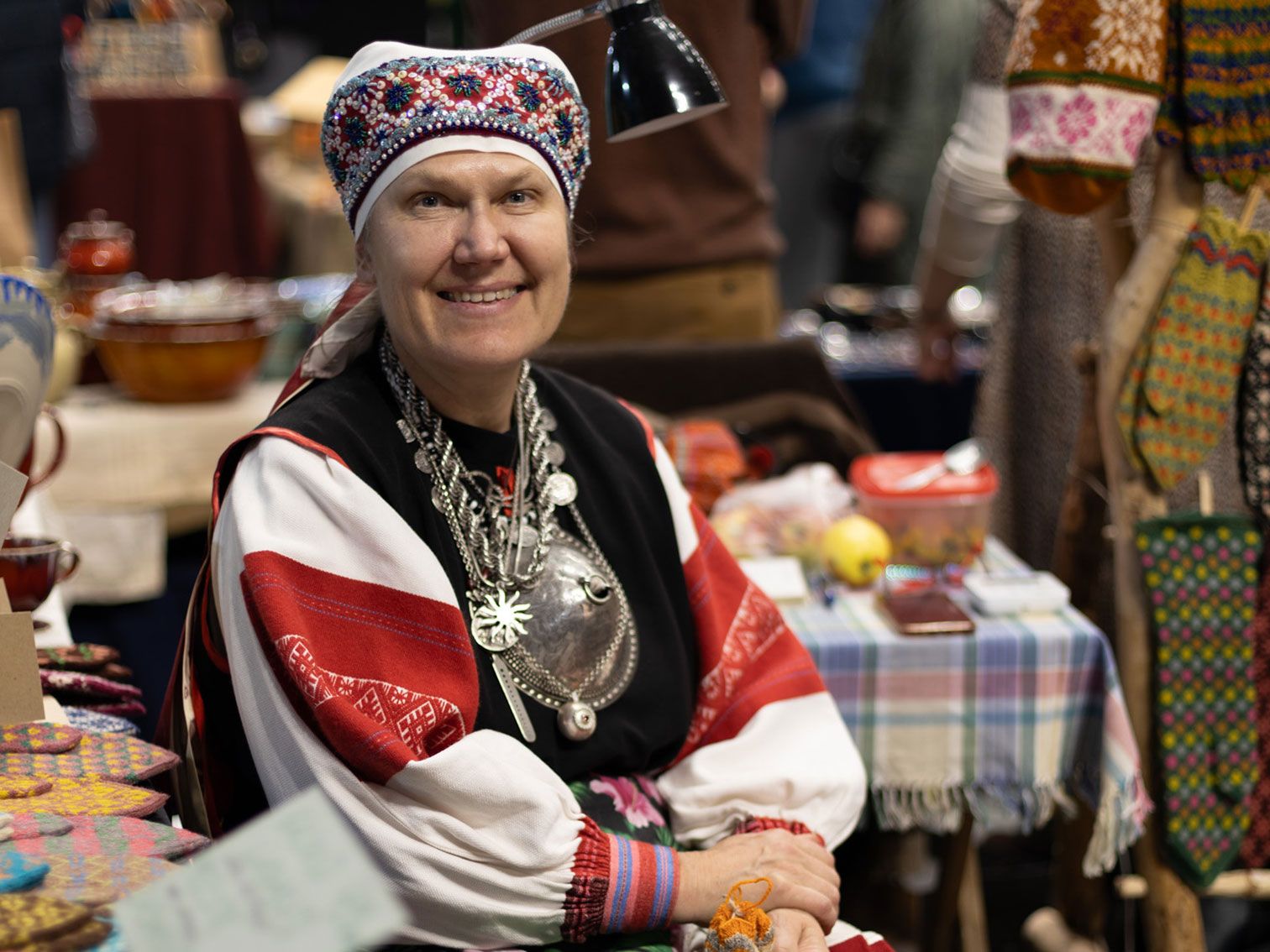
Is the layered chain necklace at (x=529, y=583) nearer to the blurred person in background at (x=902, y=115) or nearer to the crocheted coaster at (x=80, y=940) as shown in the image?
the crocheted coaster at (x=80, y=940)

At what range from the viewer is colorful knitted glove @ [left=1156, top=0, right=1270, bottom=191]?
2137 millimetres

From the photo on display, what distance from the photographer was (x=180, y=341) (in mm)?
3053

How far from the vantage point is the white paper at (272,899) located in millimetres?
829

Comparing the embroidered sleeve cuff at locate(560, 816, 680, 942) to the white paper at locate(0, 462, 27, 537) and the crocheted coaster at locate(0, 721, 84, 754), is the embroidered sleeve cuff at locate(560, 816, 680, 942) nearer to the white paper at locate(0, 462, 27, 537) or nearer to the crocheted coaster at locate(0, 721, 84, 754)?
the crocheted coaster at locate(0, 721, 84, 754)

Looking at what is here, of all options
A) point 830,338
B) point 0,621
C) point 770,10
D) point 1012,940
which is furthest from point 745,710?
point 830,338

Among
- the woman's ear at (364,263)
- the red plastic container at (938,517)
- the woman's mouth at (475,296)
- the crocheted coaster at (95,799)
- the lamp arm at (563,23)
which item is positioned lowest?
the red plastic container at (938,517)

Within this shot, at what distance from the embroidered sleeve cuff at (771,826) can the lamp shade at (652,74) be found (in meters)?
0.93

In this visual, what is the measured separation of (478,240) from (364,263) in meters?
0.21

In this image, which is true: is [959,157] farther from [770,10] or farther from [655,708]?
[655,708]

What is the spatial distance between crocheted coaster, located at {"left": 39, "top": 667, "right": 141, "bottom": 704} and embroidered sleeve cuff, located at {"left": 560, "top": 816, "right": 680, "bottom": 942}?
619 mm

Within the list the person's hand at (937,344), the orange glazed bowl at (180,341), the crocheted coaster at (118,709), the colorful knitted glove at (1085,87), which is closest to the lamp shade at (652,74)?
the colorful knitted glove at (1085,87)

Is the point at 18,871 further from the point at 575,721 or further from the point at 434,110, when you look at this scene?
the point at 434,110

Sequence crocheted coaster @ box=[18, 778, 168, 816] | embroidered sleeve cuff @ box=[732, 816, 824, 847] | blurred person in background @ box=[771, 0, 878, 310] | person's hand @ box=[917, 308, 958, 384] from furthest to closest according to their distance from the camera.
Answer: blurred person in background @ box=[771, 0, 878, 310]
person's hand @ box=[917, 308, 958, 384]
embroidered sleeve cuff @ box=[732, 816, 824, 847]
crocheted coaster @ box=[18, 778, 168, 816]

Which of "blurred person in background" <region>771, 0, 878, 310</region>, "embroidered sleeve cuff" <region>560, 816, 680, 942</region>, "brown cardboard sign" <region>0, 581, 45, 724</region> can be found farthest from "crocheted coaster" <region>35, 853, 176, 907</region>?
"blurred person in background" <region>771, 0, 878, 310</region>
